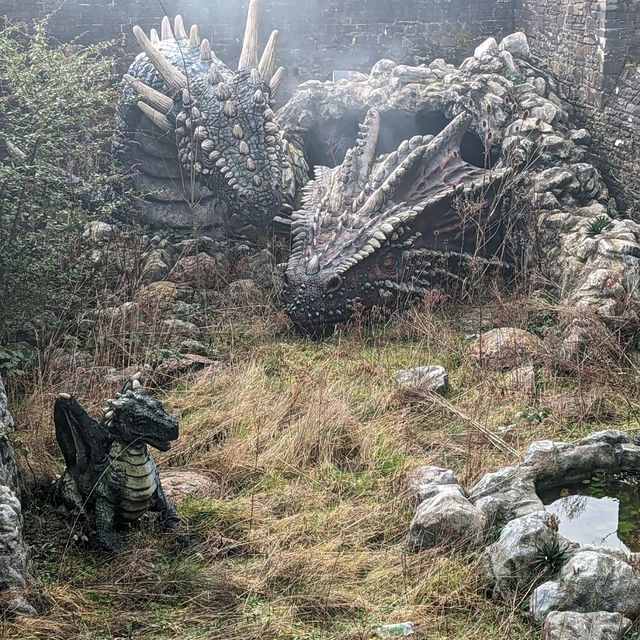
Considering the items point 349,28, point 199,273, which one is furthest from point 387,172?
point 349,28

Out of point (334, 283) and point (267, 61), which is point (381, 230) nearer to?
point (334, 283)

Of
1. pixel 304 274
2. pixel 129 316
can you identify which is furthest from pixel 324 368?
pixel 129 316

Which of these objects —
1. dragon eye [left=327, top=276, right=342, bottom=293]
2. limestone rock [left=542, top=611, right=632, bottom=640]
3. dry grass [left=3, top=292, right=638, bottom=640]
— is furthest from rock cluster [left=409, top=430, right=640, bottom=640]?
dragon eye [left=327, top=276, right=342, bottom=293]

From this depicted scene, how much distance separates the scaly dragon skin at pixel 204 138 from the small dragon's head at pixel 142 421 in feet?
12.9

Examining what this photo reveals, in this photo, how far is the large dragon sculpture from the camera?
25.8 ft

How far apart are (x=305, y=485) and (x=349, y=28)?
9.19 meters

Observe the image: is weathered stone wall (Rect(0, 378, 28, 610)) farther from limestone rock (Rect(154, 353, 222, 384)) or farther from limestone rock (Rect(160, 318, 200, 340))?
limestone rock (Rect(160, 318, 200, 340))

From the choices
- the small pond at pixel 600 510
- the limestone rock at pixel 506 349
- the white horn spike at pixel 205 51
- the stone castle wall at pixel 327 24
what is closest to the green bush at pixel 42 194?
the white horn spike at pixel 205 51

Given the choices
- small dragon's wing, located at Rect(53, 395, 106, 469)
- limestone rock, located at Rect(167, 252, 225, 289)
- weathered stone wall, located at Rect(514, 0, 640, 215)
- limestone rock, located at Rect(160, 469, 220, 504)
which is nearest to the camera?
small dragon's wing, located at Rect(53, 395, 106, 469)

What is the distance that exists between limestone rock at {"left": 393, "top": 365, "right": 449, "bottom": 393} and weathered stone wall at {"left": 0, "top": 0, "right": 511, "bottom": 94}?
7359 mm

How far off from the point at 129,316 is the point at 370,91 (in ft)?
12.1

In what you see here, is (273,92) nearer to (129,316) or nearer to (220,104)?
(220,104)

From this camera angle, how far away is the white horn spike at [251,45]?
31.9 ft

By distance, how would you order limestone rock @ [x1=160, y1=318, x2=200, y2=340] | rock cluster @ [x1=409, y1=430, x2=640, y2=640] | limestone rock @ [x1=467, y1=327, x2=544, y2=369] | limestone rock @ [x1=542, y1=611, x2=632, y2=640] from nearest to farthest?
limestone rock @ [x1=542, y1=611, x2=632, y2=640] < rock cluster @ [x1=409, y1=430, x2=640, y2=640] < limestone rock @ [x1=467, y1=327, x2=544, y2=369] < limestone rock @ [x1=160, y1=318, x2=200, y2=340]
